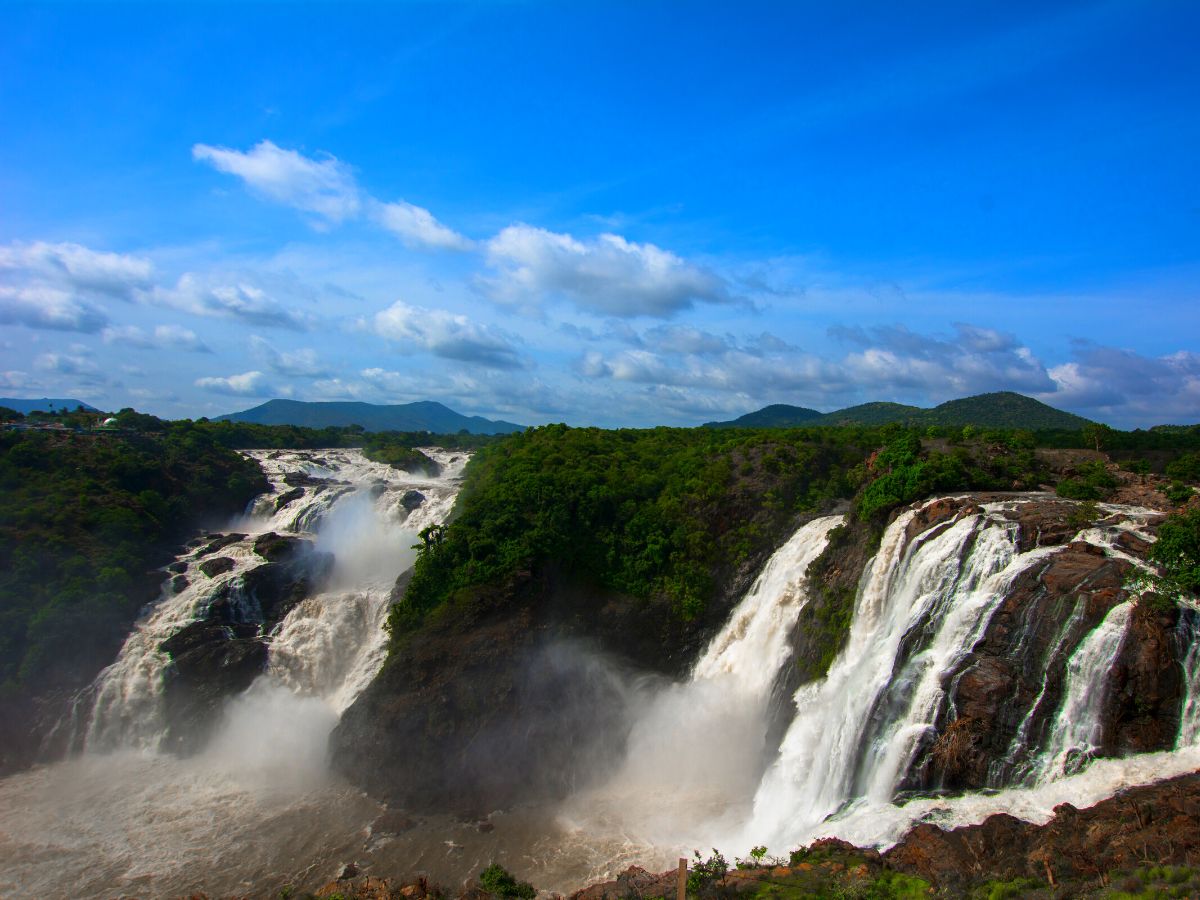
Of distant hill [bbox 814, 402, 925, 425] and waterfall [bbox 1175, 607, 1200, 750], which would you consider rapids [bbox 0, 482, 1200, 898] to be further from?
distant hill [bbox 814, 402, 925, 425]

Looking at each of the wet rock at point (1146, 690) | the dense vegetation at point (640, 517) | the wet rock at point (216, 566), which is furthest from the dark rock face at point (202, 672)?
the wet rock at point (1146, 690)

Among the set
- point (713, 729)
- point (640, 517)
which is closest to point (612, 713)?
point (713, 729)

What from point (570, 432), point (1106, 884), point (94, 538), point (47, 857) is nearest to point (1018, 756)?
point (1106, 884)

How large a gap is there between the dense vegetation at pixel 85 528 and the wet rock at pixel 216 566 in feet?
8.43

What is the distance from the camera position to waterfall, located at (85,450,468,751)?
33.1 metres

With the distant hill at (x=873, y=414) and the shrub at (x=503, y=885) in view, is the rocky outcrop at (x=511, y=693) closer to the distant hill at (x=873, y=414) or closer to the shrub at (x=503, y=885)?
the shrub at (x=503, y=885)

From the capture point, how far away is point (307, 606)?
37.1 meters

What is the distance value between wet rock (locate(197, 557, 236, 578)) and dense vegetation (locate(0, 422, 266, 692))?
2571 mm

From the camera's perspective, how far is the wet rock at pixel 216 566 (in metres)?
40.2

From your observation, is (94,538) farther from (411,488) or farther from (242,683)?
(411,488)

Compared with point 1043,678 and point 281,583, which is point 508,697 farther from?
point 1043,678

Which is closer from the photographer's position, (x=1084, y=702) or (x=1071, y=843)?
(x=1071, y=843)

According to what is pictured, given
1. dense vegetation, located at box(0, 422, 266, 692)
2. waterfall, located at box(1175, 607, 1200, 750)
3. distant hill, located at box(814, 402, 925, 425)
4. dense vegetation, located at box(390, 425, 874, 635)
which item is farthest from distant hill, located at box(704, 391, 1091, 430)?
dense vegetation, located at box(0, 422, 266, 692)

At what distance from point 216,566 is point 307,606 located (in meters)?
7.83
